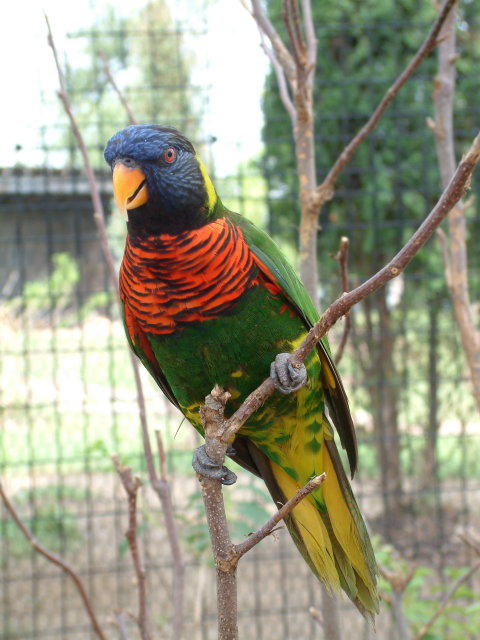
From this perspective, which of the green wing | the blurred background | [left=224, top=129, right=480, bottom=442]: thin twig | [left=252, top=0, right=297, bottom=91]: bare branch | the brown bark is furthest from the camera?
the blurred background

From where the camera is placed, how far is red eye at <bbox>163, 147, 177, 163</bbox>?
1751 millimetres

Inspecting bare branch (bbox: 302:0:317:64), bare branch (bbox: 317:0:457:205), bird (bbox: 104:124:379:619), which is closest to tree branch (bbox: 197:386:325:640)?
bird (bbox: 104:124:379:619)

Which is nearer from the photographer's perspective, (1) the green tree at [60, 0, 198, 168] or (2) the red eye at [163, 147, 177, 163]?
(2) the red eye at [163, 147, 177, 163]

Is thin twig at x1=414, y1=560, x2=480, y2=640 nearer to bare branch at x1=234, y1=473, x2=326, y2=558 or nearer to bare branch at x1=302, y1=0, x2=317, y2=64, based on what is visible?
bare branch at x1=234, y1=473, x2=326, y2=558

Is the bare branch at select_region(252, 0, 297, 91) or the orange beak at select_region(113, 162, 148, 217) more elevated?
the bare branch at select_region(252, 0, 297, 91)

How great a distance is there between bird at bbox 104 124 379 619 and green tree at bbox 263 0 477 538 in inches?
101

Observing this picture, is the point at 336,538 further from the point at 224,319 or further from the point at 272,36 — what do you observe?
the point at 272,36

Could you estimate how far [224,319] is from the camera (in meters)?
1.81

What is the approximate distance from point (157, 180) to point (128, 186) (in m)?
0.08

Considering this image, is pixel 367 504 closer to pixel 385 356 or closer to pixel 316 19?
pixel 385 356

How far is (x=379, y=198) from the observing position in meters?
4.77

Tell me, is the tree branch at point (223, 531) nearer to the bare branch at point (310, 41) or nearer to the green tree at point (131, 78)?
the bare branch at point (310, 41)

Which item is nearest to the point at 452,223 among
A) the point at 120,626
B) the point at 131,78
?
the point at 120,626

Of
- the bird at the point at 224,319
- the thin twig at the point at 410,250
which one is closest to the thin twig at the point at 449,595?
the bird at the point at 224,319
